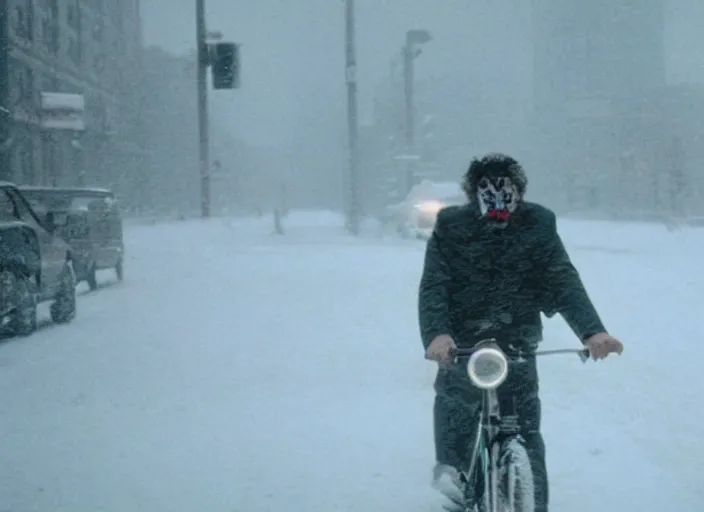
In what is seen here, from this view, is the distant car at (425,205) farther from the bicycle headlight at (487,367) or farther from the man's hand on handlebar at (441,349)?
the bicycle headlight at (487,367)

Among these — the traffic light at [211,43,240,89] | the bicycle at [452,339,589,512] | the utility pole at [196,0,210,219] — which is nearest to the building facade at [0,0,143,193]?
the utility pole at [196,0,210,219]

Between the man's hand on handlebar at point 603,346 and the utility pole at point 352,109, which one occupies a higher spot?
the utility pole at point 352,109

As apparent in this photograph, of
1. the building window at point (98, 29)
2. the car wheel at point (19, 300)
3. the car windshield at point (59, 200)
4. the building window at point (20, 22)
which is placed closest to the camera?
the car wheel at point (19, 300)

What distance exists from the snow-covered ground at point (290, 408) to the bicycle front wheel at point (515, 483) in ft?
4.20

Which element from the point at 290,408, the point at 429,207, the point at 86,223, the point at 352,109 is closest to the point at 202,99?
the point at 352,109

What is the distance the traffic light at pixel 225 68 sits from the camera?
20.6m

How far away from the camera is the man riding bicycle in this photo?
3557mm

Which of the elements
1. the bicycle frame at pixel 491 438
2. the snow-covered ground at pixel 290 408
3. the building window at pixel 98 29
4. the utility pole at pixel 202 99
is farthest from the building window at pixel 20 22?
the bicycle frame at pixel 491 438

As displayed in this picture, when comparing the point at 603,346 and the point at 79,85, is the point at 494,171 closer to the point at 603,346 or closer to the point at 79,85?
the point at 603,346

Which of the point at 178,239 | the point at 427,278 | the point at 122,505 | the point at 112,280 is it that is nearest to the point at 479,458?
the point at 427,278

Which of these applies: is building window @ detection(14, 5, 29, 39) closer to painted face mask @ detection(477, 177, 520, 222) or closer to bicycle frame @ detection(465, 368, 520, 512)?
painted face mask @ detection(477, 177, 520, 222)

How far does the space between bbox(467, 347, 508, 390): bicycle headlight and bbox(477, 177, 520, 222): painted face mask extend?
0.66m

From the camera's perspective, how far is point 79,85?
2368 inches

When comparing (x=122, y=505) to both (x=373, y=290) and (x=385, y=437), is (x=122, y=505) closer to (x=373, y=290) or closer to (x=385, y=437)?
(x=385, y=437)
